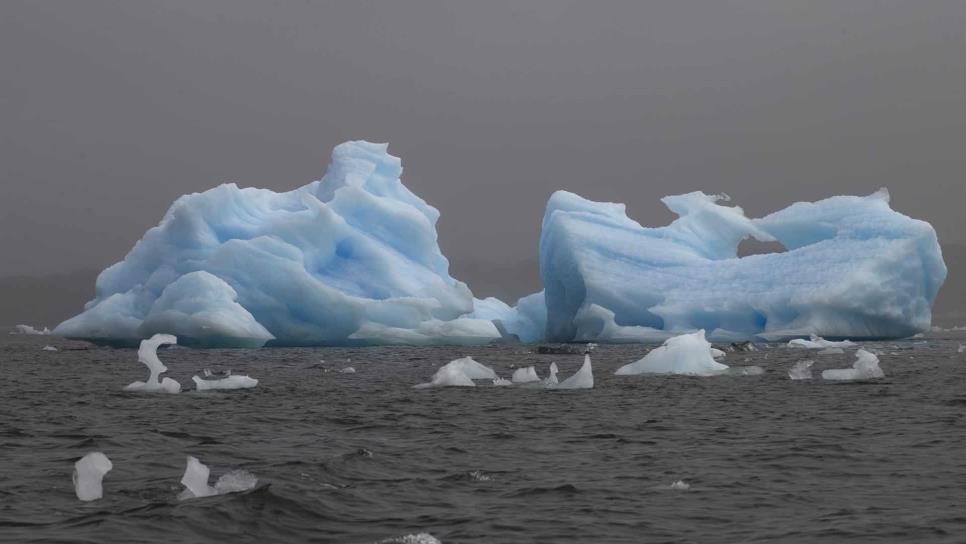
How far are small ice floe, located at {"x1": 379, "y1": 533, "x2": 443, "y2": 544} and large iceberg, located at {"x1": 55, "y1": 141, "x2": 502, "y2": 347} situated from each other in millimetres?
27023

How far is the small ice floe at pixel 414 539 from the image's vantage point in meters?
6.60

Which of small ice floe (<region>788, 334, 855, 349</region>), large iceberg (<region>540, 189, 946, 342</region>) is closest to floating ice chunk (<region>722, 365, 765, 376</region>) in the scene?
small ice floe (<region>788, 334, 855, 349</region>)

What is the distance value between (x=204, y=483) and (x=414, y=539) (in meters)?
2.21

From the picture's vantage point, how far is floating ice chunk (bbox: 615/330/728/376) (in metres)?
22.7

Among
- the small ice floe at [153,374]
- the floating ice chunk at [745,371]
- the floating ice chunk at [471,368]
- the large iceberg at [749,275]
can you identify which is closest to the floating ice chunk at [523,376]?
the floating ice chunk at [471,368]

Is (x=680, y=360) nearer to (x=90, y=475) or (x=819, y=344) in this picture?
(x=819, y=344)

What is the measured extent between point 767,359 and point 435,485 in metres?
21.1

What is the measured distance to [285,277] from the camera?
3497 cm

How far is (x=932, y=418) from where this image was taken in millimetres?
13836

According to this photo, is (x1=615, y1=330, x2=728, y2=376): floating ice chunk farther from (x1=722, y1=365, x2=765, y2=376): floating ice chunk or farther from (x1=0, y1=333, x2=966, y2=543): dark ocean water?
(x1=0, y1=333, x2=966, y2=543): dark ocean water

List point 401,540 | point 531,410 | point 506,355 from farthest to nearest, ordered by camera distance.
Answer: point 506,355, point 531,410, point 401,540

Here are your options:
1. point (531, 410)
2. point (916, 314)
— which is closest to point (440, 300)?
point (916, 314)

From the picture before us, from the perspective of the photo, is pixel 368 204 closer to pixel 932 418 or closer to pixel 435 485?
pixel 932 418

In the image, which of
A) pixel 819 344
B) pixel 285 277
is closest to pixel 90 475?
pixel 285 277
